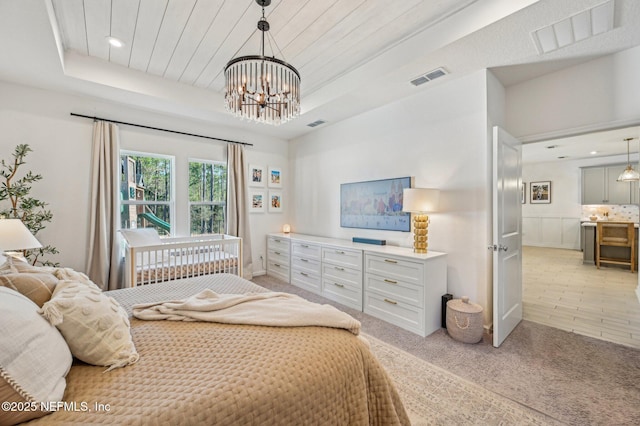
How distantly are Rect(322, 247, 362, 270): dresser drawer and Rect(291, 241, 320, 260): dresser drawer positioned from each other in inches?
→ 6.5

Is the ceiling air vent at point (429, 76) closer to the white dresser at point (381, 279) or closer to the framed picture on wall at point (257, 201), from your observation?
the white dresser at point (381, 279)

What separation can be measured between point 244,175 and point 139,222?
1.68 metres

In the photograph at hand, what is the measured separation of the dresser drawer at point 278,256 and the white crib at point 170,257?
903 millimetres

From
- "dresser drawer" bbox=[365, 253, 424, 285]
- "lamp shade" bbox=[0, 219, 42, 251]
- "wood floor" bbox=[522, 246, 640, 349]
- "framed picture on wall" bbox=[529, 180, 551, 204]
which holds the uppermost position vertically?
"framed picture on wall" bbox=[529, 180, 551, 204]

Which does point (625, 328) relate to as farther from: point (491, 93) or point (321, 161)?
point (321, 161)

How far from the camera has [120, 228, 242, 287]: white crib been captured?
308 centimetres

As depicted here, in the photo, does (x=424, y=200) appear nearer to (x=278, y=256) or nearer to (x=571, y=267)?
(x=278, y=256)

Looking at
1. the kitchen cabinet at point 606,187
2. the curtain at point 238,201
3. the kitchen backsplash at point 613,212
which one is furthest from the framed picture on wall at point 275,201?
the kitchen backsplash at point 613,212

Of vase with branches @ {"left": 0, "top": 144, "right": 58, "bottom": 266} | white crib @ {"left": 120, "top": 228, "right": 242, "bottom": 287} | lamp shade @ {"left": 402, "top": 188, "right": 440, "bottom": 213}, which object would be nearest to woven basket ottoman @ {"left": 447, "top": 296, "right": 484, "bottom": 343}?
lamp shade @ {"left": 402, "top": 188, "right": 440, "bottom": 213}

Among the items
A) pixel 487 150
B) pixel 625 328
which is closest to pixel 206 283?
pixel 487 150

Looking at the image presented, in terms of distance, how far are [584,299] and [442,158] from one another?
2.82 meters

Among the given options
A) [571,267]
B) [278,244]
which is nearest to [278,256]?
[278,244]

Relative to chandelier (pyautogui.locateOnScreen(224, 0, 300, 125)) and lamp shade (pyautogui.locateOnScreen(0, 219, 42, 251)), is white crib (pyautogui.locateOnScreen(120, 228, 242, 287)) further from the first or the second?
chandelier (pyautogui.locateOnScreen(224, 0, 300, 125))

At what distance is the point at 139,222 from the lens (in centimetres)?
383
